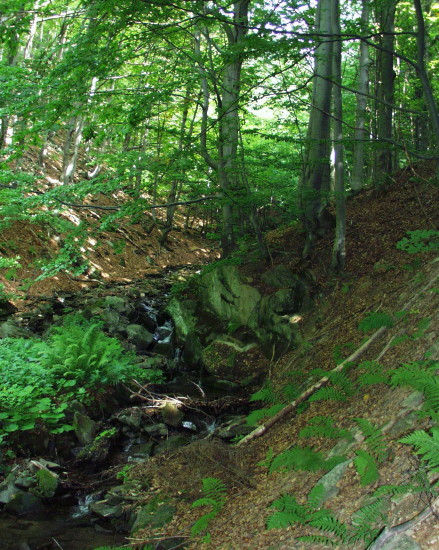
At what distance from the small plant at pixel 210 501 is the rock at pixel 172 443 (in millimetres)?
1892

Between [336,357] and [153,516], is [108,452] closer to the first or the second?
[153,516]

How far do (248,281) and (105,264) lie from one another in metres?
7.85

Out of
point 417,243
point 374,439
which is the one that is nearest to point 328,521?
point 374,439

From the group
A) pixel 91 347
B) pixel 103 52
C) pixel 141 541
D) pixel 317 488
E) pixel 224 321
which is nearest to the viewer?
pixel 317 488

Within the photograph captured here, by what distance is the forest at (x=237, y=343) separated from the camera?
10.5ft

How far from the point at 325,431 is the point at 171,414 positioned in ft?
11.5

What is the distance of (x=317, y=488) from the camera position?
9.76ft

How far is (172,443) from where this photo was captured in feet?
19.1

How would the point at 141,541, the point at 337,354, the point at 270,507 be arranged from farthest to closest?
the point at 337,354 < the point at 141,541 < the point at 270,507

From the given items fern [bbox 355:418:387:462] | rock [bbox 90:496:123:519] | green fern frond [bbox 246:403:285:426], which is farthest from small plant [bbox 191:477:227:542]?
fern [bbox 355:418:387:462]

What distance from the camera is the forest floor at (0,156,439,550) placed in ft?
9.50

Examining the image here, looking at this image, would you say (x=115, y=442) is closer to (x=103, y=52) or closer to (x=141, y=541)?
(x=141, y=541)

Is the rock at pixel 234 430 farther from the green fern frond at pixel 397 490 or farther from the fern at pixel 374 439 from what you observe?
the green fern frond at pixel 397 490

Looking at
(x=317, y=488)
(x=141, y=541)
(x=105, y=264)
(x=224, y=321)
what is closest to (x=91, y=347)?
(x=224, y=321)
